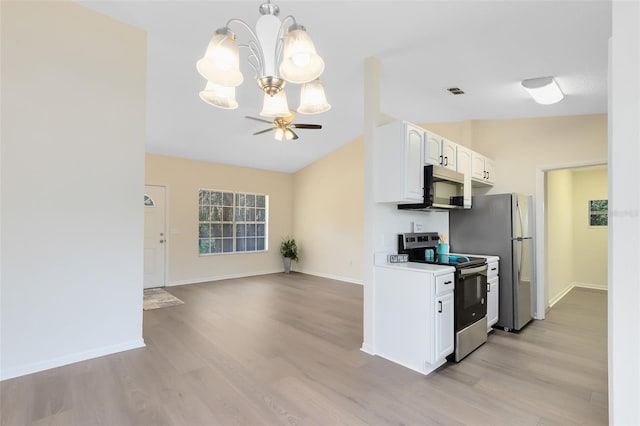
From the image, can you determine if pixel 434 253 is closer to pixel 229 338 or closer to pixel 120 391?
pixel 229 338

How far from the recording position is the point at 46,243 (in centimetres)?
269

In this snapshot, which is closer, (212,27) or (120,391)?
(120,391)

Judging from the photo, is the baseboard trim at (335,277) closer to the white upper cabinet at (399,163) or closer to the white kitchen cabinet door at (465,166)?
the white kitchen cabinet door at (465,166)

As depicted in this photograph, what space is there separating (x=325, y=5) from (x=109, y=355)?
142 inches

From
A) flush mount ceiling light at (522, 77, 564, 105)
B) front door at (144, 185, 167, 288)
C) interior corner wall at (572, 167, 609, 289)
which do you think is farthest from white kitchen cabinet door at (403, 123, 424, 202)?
interior corner wall at (572, 167, 609, 289)

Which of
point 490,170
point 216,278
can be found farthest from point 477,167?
point 216,278

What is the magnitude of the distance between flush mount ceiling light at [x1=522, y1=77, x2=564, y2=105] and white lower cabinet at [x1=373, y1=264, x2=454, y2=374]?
2124 millimetres

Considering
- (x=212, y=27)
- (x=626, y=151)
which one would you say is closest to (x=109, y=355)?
(x=212, y=27)

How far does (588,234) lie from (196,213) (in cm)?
818

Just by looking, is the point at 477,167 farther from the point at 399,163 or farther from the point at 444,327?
the point at 444,327

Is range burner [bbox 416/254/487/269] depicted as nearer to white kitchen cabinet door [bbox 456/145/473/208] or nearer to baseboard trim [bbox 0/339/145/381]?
white kitchen cabinet door [bbox 456/145/473/208]

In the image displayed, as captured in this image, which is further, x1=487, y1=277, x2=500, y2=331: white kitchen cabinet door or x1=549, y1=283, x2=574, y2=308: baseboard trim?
x1=549, y1=283, x2=574, y2=308: baseboard trim

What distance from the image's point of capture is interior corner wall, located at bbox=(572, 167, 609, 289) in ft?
20.4

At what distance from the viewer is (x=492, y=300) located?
3695 millimetres
